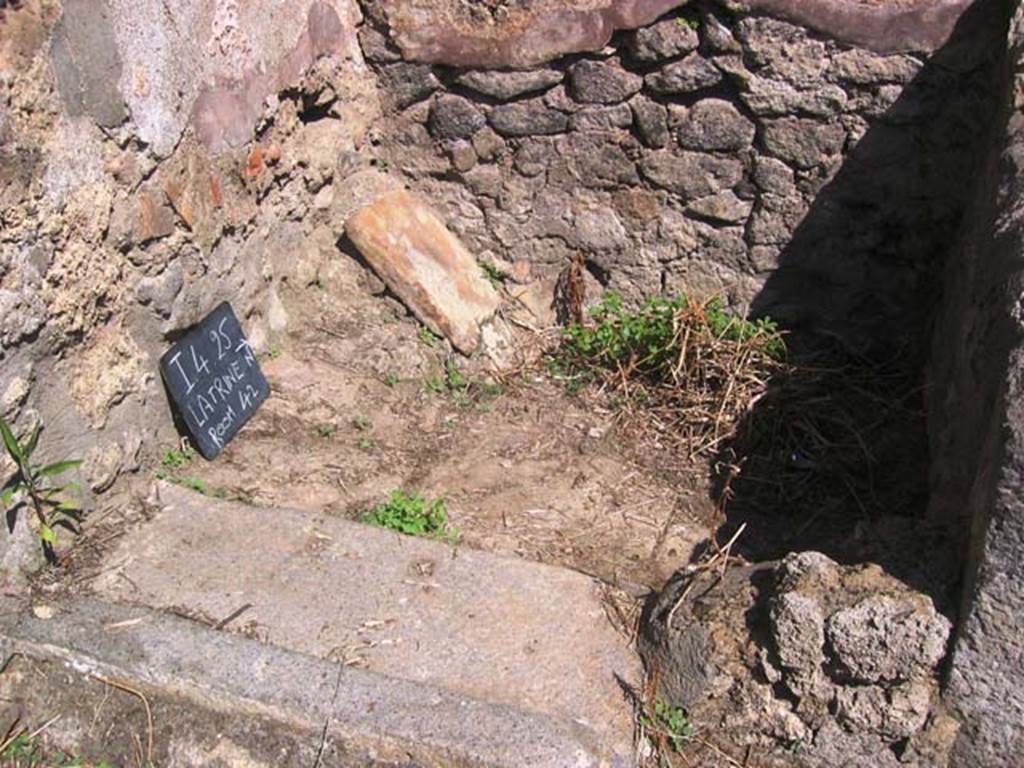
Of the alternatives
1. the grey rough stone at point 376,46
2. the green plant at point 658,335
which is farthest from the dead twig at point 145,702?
the grey rough stone at point 376,46

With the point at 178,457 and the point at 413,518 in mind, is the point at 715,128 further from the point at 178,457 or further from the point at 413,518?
the point at 178,457

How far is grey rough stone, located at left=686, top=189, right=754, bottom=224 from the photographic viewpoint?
3914mm

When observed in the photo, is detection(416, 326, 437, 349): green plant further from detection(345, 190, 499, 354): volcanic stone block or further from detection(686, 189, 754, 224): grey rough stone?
detection(686, 189, 754, 224): grey rough stone

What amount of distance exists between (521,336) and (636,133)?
2.66ft

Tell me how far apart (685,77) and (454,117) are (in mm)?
791

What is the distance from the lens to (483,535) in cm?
310

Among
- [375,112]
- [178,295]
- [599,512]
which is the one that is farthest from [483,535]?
[375,112]

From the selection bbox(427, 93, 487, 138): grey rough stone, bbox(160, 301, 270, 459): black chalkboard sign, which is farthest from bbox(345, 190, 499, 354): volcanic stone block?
bbox(160, 301, 270, 459): black chalkboard sign

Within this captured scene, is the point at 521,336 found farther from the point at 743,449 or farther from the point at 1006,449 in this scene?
the point at 1006,449

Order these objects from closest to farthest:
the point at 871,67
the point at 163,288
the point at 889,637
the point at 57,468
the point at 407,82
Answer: the point at 889,637 → the point at 57,468 → the point at 163,288 → the point at 871,67 → the point at 407,82

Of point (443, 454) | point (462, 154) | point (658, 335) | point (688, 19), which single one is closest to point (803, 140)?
point (688, 19)

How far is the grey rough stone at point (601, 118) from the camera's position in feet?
12.6

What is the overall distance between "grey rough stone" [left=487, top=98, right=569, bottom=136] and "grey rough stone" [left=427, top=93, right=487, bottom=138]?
5 cm

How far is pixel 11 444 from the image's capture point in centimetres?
248
